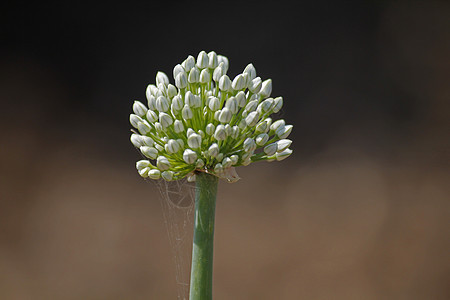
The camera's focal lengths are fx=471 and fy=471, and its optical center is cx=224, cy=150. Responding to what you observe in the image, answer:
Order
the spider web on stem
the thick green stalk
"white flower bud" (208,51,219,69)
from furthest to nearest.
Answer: the spider web on stem
"white flower bud" (208,51,219,69)
the thick green stalk

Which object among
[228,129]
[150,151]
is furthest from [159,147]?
[228,129]

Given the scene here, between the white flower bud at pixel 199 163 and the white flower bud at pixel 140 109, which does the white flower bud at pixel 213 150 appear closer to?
the white flower bud at pixel 199 163

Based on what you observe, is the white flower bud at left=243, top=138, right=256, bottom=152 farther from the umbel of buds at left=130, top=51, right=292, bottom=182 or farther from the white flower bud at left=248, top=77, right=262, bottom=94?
the white flower bud at left=248, top=77, right=262, bottom=94

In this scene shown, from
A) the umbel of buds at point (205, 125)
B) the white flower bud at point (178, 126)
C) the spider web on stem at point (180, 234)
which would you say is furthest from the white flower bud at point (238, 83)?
the spider web on stem at point (180, 234)

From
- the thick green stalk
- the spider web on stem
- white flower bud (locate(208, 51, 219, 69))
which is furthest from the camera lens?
the spider web on stem

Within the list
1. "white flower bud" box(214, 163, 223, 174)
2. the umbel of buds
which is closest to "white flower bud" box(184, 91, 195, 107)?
the umbel of buds

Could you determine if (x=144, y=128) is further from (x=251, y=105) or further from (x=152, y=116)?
(x=251, y=105)

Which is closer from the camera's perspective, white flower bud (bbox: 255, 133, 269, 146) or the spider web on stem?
white flower bud (bbox: 255, 133, 269, 146)

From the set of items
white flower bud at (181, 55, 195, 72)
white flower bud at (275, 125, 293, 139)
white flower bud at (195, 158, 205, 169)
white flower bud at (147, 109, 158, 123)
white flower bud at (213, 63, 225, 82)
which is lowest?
white flower bud at (195, 158, 205, 169)
